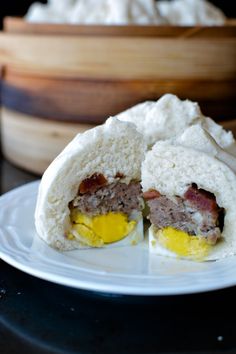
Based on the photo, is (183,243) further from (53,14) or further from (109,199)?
(53,14)

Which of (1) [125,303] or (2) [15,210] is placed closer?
(1) [125,303]

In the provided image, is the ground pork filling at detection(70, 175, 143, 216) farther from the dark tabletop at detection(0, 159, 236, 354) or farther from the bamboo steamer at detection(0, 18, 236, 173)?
the bamboo steamer at detection(0, 18, 236, 173)

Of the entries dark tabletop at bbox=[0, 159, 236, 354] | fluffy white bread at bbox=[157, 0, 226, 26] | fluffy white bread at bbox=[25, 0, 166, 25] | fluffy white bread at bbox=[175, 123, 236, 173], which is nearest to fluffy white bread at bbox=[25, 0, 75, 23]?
fluffy white bread at bbox=[25, 0, 166, 25]

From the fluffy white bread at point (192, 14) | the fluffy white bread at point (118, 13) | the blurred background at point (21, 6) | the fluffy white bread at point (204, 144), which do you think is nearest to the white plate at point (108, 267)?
the fluffy white bread at point (204, 144)

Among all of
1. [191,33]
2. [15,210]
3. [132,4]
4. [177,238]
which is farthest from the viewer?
[132,4]

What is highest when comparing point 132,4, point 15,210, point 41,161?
point 132,4

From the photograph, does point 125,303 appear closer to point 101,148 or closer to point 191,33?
point 101,148

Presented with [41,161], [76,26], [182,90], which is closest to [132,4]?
[76,26]
